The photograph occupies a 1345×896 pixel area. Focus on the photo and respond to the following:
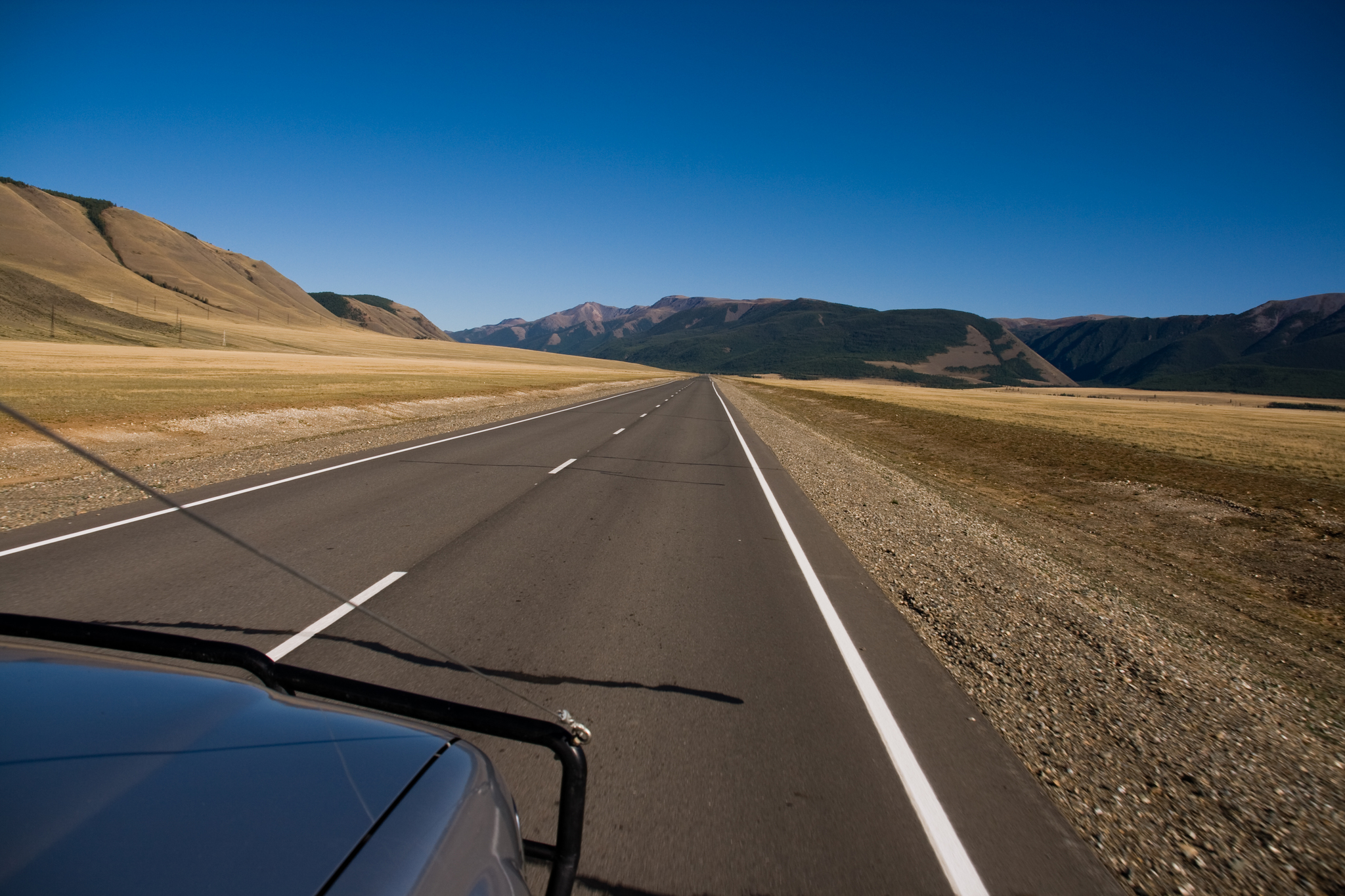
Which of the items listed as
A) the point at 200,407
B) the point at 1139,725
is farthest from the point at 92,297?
the point at 1139,725

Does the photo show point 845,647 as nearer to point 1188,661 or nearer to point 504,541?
point 1188,661

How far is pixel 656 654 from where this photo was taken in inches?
175

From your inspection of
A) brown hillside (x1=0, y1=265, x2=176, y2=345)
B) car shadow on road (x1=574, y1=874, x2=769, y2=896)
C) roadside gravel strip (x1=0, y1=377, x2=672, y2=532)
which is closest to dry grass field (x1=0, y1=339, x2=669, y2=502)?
roadside gravel strip (x1=0, y1=377, x2=672, y2=532)

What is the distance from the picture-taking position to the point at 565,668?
162 inches

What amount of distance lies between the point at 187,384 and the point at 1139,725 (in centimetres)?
3707

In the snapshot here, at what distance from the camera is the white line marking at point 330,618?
13.2ft

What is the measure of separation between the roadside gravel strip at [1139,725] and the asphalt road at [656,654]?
0.93 feet

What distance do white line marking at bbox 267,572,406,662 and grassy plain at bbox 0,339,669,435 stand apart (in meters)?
14.6

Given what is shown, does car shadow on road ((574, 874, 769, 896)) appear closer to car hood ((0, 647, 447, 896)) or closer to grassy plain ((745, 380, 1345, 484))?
car hood ((0, 647, 447, 896))

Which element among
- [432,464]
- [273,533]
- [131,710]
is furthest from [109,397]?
[131,710]

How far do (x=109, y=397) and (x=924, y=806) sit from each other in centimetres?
2825

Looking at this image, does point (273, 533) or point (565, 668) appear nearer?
point (565, 668)

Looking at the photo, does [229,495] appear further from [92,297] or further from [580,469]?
[92,297]

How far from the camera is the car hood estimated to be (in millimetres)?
1223
